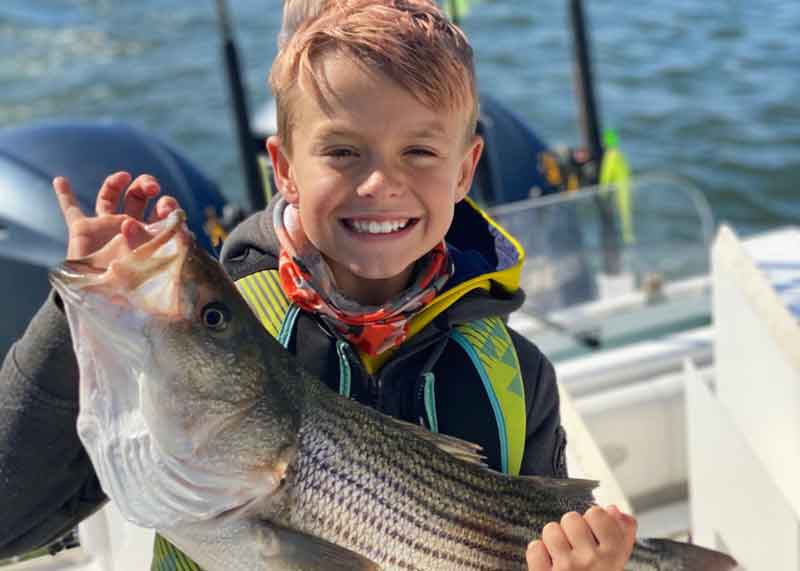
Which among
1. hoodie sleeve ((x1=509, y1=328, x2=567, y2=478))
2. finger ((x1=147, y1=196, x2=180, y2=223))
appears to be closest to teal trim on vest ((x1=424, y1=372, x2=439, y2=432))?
hoodie sleeve ((x1=509, y1=328, x2=567, y2=478))

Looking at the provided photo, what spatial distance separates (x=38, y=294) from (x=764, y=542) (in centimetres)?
279

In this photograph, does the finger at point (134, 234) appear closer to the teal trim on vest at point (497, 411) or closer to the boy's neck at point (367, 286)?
the boy's neck at point (367, 286)

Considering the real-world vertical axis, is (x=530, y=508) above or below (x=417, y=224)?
below

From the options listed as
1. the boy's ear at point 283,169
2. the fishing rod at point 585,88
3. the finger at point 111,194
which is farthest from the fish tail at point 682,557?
the fishing rod at point 585,88

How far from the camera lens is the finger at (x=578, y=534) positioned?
1.81m

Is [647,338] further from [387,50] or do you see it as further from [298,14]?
[387,50]

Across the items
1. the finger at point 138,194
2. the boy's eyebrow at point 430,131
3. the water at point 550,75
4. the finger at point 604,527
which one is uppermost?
the boy's eyebrow at point 430,131

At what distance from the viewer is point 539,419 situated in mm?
2221

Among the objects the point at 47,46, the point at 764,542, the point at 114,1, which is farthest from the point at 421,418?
the point at 114,1

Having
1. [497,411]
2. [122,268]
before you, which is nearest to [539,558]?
[497,411]

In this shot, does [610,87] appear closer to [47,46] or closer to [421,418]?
[47,46]

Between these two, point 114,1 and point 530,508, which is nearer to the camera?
point 530,508

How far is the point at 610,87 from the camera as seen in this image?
41.4 feet

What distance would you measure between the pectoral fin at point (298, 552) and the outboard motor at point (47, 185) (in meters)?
2.40
